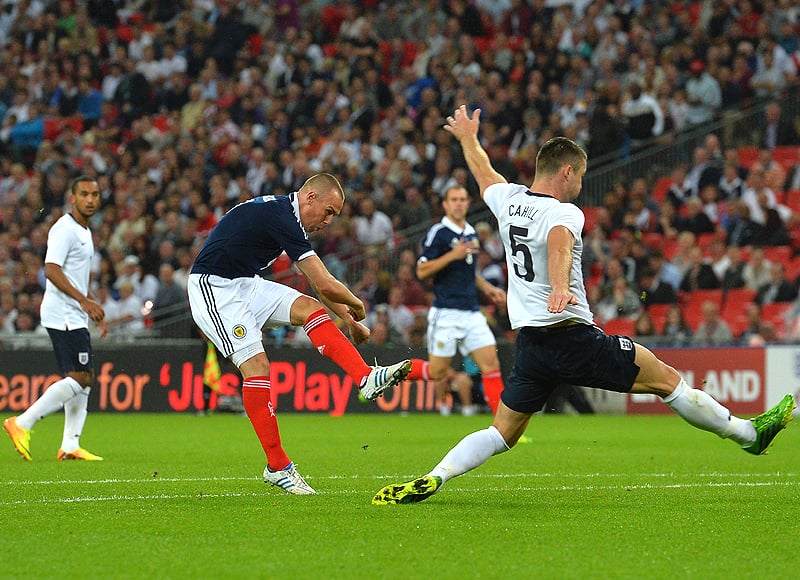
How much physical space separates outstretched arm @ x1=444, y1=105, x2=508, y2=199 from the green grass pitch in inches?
78.9

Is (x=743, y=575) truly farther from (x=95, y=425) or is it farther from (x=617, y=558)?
(x=95, y=425)

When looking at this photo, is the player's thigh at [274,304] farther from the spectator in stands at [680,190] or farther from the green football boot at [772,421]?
the spectator in stands at [680,190]

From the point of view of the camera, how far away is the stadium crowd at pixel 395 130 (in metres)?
21.2

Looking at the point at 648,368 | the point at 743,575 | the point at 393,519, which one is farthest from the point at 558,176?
the point at 743,575

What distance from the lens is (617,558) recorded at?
6.05m

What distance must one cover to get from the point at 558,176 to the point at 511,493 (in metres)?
2.25

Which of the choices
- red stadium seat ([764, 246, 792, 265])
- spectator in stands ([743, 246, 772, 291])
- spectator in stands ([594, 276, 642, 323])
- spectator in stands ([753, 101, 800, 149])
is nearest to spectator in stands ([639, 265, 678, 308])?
spectator in stands ([594, 276, 642, 323])

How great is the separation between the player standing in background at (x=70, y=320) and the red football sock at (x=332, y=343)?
3486 mm

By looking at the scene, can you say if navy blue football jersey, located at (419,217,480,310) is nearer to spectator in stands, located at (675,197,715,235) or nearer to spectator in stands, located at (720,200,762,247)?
spectator in stands, located at (720,200,762,247)

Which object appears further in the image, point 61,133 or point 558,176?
point 61,133

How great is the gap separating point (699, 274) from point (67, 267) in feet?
38.0

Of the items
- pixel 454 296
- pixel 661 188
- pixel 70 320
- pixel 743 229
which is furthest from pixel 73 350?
pixel 661 188

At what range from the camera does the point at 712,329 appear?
19.9m

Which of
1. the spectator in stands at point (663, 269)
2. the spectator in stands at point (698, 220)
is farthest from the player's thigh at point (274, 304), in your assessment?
the spectator in stands at point (698, 220)
